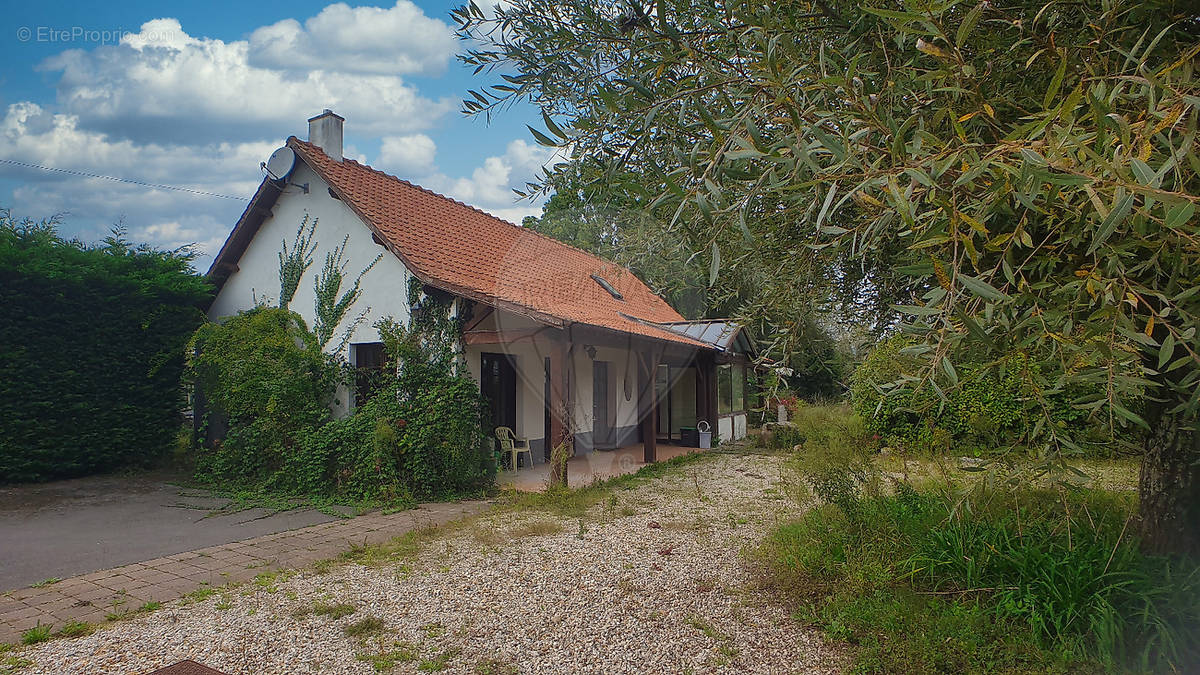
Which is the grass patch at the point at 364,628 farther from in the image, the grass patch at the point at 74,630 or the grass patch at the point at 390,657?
the grass patch at the point at 74,630

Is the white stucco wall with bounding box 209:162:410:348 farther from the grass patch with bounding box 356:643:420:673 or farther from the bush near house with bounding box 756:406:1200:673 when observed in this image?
the bush near house with bounding box 756:406:1200:673

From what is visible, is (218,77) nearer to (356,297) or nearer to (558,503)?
(356,297)

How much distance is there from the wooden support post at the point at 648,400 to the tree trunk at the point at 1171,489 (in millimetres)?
8987

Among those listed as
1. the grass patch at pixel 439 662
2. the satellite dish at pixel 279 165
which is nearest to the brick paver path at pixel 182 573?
the grass patch at pixel 439 662

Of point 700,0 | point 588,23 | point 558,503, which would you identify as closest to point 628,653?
point 588,23

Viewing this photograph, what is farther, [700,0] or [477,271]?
[477,271]

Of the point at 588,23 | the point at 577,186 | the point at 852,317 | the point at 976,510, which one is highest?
the point at 588,23

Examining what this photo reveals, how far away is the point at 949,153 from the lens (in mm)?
2197

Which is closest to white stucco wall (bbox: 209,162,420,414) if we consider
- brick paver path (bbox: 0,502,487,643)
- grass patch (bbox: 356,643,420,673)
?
brick paver path (bbox: 0,502,487,643)

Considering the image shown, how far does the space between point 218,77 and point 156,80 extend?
1.68 meters

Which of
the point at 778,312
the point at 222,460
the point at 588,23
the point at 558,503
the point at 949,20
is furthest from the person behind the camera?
the point at 222,460

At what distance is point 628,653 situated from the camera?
151 inches

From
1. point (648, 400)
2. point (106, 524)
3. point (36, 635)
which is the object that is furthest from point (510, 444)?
point (36, 635)

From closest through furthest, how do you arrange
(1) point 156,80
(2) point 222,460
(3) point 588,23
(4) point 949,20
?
1. (4) point 949,20
2. (3) point 588,23
3. (1) point 156,80
4. (2) point 222,460
